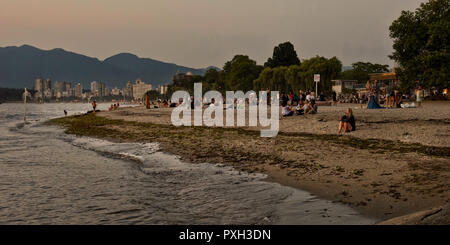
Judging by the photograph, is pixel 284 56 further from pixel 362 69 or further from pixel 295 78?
pixel 362 69

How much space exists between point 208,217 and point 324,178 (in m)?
4.04

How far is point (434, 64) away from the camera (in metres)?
39.5

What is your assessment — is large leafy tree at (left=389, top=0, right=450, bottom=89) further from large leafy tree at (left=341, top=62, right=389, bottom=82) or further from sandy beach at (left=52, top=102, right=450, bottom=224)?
large leafy tree at (left=341, top=62, right=389, bottom=82)

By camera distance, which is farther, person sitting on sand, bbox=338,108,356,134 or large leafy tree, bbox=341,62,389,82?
large leafy tree, bbox=341,62,389,82

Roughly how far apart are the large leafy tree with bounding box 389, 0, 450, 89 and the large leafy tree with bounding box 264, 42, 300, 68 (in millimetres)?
59377

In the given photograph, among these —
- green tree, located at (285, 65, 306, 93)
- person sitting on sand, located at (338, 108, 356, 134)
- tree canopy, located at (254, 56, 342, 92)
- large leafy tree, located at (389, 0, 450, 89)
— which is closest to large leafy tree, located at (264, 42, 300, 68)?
tree canopy, located at (254, 56, 342, 92)

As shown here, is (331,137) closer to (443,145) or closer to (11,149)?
(443,145)

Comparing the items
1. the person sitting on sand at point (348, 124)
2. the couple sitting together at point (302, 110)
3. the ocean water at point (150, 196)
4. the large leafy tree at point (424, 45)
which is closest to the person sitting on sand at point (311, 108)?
the couple sitting together at point (302, 110)

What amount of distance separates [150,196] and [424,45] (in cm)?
4507

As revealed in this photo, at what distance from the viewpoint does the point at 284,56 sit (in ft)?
340

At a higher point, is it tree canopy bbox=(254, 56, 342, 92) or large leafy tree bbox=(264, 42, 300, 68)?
large leafy tree bbox=(264, 42, 300, 68)

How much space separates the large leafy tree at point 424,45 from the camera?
1540 inches

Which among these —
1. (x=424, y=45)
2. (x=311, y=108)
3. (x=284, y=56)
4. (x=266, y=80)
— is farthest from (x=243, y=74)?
(x=311, y=108)

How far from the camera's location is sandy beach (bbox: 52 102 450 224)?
7244 mm
